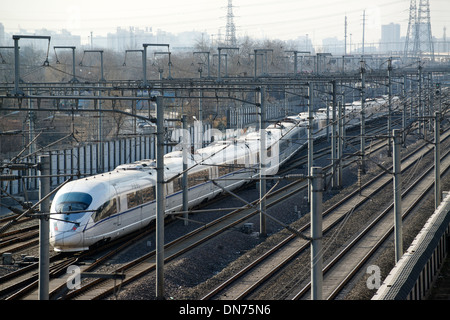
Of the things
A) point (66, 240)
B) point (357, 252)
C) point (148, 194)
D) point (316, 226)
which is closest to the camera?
point (316, 226)

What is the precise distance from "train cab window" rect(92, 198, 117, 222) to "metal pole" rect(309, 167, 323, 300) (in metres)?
7.10

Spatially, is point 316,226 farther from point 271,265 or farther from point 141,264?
point 141,264

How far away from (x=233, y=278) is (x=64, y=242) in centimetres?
402

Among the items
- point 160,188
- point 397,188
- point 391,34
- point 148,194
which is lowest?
point 148,194

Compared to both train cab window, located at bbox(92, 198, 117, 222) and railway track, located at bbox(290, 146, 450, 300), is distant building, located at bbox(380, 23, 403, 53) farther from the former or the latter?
train cab window, located at bbox(92, 198, 117, 222)

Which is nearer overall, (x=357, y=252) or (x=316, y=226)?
(x=316, y=226)

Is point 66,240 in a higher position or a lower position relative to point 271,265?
higher

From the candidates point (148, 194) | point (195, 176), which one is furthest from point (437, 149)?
point (148, 194)

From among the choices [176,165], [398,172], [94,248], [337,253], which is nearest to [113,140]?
[176,165]

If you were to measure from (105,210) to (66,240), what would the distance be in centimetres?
118

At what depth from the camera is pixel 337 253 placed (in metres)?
15.3

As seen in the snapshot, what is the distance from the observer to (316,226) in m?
8.70

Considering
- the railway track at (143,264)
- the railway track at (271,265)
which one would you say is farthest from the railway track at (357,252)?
the railway track at (143,264)

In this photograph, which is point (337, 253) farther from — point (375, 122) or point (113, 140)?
point (375, 122)
